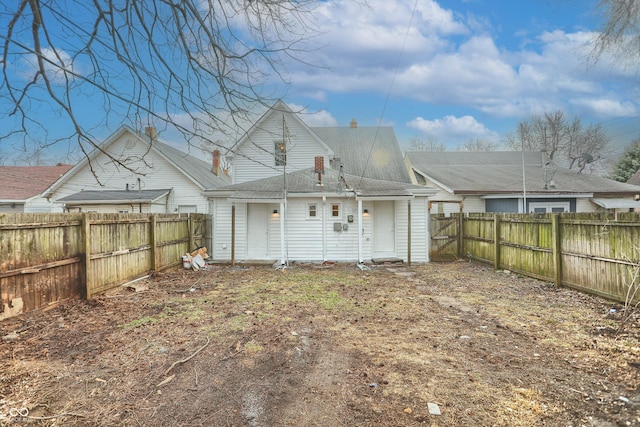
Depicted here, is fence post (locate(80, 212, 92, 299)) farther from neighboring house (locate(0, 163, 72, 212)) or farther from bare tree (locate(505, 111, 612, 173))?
bare tree (locate(505, 111, 612, 173))

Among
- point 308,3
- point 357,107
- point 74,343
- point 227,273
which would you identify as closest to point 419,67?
point 357,107

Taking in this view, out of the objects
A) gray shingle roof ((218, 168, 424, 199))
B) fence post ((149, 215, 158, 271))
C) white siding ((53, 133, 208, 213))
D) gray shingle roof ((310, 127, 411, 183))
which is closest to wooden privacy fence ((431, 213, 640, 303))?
gray shingle roof ((218, 168, 424, 199))

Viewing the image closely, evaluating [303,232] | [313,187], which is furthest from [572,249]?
[303,232]

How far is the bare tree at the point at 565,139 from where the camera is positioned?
31.0m

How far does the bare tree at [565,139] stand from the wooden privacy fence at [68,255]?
33.0 meters

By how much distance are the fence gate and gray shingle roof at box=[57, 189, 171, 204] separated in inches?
496

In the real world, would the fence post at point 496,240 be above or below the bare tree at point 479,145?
below

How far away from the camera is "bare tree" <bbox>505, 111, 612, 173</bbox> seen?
102 ft

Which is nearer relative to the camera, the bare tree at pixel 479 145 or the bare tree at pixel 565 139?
the bare tree at pixel 565 139

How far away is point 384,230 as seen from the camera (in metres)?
13.2

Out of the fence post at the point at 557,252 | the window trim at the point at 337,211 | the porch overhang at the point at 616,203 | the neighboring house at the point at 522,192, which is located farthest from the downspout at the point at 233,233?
the porch overhang at the point at 616,203

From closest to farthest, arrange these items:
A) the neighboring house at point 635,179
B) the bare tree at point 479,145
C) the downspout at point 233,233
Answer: the downspout at point 233,233, the neighboring house at point 635,179, the bare tree at point 479,145

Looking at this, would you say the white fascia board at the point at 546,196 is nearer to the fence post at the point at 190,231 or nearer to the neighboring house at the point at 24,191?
the fence post at the point at 190,231

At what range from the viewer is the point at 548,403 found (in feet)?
9.55
